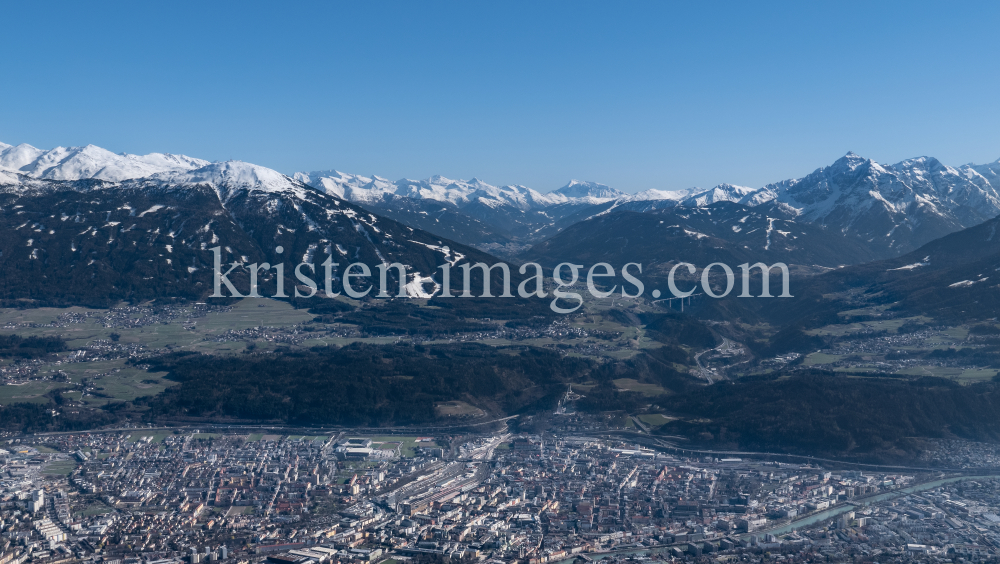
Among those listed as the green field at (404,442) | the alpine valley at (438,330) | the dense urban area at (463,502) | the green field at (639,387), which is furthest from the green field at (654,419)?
the green field at (404,442)

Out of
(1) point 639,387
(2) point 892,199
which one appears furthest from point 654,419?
(2) point 892,199

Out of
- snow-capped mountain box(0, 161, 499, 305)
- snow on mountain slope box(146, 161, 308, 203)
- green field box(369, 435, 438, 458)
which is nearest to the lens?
green field box(369, 435, 438, 458)

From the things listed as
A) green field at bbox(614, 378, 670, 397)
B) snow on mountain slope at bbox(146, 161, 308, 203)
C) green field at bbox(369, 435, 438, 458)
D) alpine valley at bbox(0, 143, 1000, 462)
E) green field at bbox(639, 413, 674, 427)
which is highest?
snow on mountain slope at bbox(146, 161, 308, 203)

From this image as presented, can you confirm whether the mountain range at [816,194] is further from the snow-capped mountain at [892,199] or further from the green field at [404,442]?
the green field at [404,442]

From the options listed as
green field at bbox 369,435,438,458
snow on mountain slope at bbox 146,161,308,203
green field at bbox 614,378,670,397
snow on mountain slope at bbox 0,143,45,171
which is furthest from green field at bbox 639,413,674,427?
snow on mountain slope at bbox 0,143,45,171

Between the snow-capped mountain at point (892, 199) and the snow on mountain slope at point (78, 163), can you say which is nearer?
the snow on mountain slope at point (78, 163)

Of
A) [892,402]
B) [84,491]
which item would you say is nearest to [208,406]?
[84,491]

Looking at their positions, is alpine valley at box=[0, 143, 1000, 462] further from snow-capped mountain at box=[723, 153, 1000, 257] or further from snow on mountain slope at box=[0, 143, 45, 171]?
snow on mountain slope at box=[0, 143, 45, 171]
